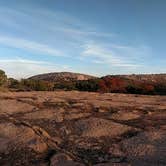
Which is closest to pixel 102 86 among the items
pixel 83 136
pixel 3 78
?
pixel 3 78

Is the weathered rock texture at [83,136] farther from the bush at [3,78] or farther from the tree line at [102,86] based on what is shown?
the bush at [3,78]

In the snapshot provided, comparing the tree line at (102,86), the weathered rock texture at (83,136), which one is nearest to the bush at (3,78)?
the tree line at (102,86)

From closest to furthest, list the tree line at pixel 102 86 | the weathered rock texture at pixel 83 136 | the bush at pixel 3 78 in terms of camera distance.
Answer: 1. the weathered rock texture at pixel 83 136
2. the tree line at pixel 102 86
3. the bush at pixel 3 78

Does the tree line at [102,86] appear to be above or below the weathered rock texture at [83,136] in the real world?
above

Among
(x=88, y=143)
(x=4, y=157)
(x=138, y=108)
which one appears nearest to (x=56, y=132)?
(x=88, y=143)

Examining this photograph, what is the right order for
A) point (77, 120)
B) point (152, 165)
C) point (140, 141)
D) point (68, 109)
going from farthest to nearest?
1. point (68, 109)
2. point (77, 120)
3. point (140, 141)
4. point (152, 165)

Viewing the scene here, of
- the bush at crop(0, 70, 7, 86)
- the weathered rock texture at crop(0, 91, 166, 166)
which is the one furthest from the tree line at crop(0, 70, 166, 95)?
the weathered rock texture at crop(0, 91, 166, 166)

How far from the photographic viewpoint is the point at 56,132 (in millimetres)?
3922

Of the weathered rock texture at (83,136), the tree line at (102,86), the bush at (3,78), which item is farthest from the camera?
the bush at (3,78)

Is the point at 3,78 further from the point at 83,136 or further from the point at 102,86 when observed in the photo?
the point at 83,136

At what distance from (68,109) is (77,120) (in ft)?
2.43

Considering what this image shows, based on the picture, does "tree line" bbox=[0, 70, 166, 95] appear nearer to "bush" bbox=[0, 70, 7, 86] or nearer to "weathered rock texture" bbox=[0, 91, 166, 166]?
"bush" bbox=[0, 70, 7, 86]

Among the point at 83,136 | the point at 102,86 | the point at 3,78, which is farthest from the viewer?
the point at 3,78

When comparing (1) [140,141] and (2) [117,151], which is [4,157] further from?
(1) [140,141]
